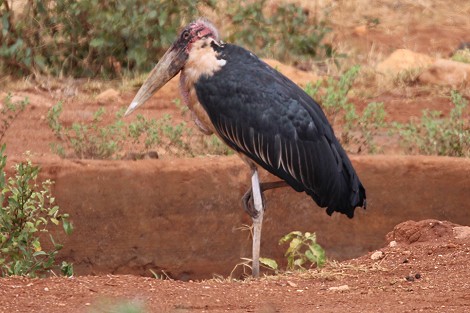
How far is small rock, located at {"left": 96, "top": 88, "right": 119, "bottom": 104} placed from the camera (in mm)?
9781

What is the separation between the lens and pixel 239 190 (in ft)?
22.1

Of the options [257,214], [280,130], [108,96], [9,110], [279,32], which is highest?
[280,130]

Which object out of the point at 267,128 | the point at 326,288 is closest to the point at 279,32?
the point at 267,128

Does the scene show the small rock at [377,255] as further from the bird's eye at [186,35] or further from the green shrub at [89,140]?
the green shrub at [89,140]

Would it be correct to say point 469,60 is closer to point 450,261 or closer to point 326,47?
point 326,47

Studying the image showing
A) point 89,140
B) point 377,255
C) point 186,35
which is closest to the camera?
point 377,255

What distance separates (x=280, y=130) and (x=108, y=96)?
407 centimetres

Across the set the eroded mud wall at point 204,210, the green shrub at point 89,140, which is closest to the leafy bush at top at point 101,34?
the green shrub at point 89,140

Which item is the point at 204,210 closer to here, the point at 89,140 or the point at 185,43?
the point at 185,43

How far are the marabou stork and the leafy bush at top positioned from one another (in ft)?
13.8

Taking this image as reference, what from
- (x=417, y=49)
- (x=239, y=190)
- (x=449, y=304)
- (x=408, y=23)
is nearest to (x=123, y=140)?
(x=239, y=190)

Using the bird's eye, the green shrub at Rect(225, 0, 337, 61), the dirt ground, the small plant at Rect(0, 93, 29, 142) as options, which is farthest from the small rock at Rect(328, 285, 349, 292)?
the green shrub at Rect(225, 0, 337, 61)

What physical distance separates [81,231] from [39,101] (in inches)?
130

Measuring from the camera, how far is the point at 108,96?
9820 mm
